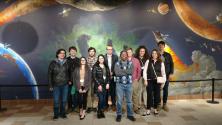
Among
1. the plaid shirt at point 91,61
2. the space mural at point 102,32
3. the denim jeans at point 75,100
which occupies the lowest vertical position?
the denim jeans at point 75,100

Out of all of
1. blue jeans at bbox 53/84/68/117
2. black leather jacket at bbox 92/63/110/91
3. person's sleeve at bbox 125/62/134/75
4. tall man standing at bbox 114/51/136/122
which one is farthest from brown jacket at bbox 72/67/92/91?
person's sleeve at bbox 125/62/134/75

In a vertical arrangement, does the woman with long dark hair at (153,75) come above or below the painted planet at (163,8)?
below

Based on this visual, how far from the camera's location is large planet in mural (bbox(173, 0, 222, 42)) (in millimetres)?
6113

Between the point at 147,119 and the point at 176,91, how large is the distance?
199cm

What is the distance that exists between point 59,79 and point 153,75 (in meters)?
1.93

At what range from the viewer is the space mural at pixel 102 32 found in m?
5.80

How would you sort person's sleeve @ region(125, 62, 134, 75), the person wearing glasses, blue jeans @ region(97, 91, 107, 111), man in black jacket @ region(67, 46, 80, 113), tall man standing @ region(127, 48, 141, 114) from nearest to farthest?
person's sleeve @ region(125, 62, 134, 75) → the person wearing glasses → tall man standing @ region(127, 48, 141, 114) → blue jeans @ region(97, 91, 107, 111) → man in black jacket @ region(67, 46, 80, 113)

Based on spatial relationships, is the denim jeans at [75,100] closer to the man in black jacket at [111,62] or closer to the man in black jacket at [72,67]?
the man in black jacket at [72,67]

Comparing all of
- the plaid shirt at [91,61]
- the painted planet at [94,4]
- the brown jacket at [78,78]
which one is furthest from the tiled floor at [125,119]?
the painted planet at [94,4]

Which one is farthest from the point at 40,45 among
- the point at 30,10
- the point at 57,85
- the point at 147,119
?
the point at 147,119

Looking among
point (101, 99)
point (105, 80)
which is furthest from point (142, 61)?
point (101, 99)

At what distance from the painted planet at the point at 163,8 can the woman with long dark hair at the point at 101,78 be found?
2.34 meters

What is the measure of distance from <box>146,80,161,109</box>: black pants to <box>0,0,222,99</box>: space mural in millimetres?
1481

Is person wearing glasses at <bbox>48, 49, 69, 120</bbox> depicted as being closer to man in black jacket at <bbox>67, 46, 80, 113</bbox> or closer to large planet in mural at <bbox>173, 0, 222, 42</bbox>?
man in black jacket at <bbox>67, 46, 80, 113</bbox>
